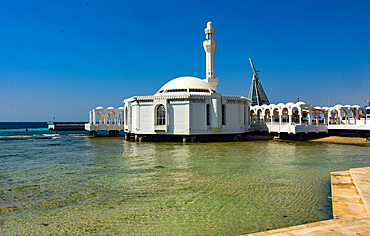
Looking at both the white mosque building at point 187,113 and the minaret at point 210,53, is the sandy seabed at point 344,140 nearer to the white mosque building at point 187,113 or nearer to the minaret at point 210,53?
the white mosque building at point 187,113

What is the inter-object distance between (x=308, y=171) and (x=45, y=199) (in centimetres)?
1407

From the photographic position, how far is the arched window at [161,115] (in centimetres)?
3672

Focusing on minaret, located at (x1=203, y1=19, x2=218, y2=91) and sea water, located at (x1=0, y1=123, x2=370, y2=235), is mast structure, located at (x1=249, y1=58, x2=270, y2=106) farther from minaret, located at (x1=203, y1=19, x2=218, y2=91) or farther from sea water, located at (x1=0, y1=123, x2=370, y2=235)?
sea water, located at (x1=0, y1=123, x2=370, y2=235)

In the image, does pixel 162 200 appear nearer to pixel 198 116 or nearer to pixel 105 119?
pixel 198 116

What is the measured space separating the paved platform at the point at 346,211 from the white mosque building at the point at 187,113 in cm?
2380

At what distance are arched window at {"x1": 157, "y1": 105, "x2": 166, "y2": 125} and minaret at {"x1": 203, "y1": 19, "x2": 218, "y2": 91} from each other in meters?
14.5

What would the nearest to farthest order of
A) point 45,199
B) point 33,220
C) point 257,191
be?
point 33,220 → point 45,199 → point 257,191

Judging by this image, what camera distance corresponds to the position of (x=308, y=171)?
15117 mm

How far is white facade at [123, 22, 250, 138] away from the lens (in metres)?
35.4

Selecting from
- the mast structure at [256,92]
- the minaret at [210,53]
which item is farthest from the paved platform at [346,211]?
the mast structure at [256,92]

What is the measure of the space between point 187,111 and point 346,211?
2818cm

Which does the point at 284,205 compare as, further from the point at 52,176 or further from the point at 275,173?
the point at 52,176

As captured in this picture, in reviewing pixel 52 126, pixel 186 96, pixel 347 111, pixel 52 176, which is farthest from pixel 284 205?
pixel 52 126

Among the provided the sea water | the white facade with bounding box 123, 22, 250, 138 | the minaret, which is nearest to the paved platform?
the sea water
